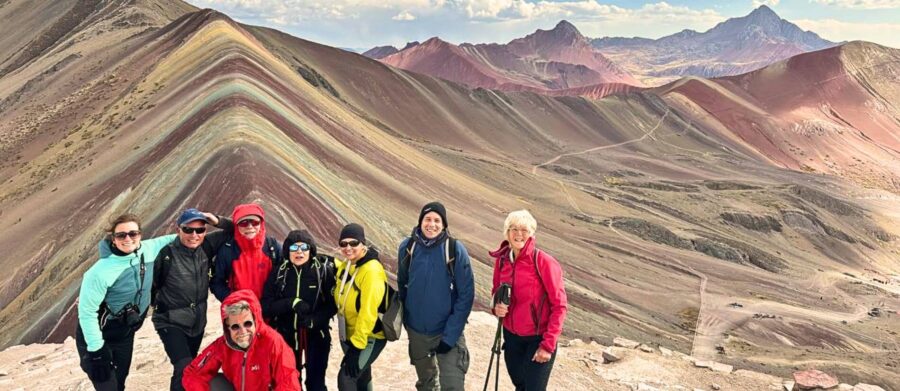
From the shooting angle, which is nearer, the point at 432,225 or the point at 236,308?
the point at 236,308

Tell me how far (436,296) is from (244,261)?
5.58 ft

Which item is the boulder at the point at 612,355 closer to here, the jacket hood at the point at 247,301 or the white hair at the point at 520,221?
the white hair at the point at 520,221

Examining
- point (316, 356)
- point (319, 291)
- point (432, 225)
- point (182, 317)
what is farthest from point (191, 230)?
point (432, 225)

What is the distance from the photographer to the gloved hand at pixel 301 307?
4.89 meters

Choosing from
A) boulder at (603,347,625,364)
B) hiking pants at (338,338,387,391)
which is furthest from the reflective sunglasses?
boulder at (603,347,625,364)

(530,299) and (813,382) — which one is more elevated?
(530,299)

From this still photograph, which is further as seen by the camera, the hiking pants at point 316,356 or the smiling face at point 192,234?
the hiking pants at point 316,356

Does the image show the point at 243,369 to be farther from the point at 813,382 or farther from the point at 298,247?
the point at 813,382

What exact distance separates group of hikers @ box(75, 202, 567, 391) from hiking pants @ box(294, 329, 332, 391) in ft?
0.06

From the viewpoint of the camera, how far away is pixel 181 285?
16.2ft

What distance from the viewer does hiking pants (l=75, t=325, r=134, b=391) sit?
477 centimetres

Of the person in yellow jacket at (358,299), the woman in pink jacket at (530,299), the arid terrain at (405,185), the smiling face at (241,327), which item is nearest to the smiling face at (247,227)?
the person in yellow jacket at (358,299)

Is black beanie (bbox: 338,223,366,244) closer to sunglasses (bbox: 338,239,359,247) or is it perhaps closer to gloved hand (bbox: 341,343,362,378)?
sunglasses (bbox: 338,239,359,247)

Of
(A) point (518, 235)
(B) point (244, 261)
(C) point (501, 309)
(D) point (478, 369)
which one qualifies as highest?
(A) point (518, 235)
